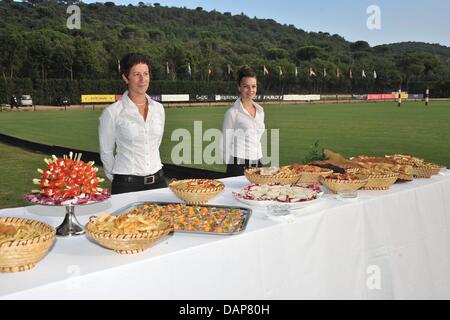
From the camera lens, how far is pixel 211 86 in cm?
7175

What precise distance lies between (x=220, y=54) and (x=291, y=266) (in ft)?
341

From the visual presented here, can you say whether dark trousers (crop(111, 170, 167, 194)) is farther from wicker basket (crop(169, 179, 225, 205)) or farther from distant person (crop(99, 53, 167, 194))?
wicker basket (crop(169, 179, 225, 205))

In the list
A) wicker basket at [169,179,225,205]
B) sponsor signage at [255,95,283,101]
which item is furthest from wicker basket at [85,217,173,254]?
sponsor signage at [255,95,283,101]

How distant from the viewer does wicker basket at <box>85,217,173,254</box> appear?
7.64 ft

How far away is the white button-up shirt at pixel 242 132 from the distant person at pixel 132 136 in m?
1.32

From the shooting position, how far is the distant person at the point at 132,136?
419 centimetres

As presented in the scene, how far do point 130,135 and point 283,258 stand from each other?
1830 mm

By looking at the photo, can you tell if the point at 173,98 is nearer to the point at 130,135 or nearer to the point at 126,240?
the point at 130,135

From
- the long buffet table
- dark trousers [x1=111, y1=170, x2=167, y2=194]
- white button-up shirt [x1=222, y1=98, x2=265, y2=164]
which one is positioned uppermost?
white button-up shirt [x1=222, y1=98, x2=265, y2=164]

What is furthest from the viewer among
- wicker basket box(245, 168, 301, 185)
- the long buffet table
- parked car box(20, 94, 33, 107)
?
parked car box(20, 94, 33, 107)

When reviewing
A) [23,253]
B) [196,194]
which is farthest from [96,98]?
[23,253]

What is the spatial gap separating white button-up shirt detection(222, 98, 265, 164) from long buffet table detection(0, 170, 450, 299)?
29.2 inches

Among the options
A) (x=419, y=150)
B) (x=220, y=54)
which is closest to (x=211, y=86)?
(x=220, y=54)

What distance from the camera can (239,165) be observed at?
18.2 feet
